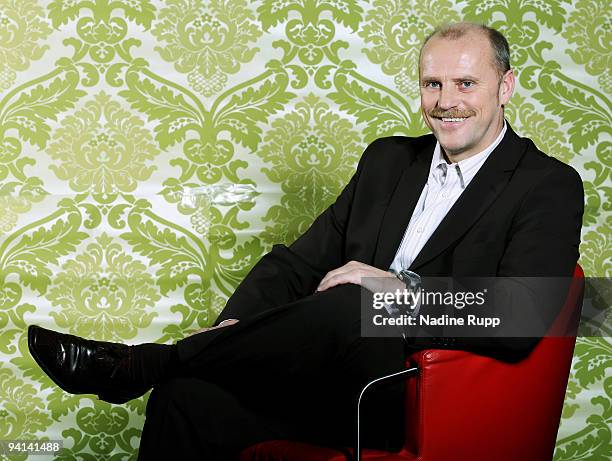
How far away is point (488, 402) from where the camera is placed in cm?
188

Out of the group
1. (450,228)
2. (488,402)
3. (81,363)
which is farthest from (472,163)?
(81,363)

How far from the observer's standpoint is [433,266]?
2174 millimetres

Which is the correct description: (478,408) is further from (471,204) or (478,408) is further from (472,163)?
(472,163)

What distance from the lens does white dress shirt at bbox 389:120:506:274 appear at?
7.47 ft

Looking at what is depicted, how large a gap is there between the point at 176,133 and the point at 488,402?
4.89 feet

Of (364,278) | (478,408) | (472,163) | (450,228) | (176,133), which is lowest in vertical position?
(478,408)

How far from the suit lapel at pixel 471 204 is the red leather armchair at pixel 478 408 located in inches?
11.8

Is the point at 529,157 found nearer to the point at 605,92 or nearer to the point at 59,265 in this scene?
the point at 605,92

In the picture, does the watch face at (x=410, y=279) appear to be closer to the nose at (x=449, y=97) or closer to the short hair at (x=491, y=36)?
the nose at (x=449, y=97)

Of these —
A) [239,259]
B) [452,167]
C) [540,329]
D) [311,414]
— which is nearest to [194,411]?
[311,414]

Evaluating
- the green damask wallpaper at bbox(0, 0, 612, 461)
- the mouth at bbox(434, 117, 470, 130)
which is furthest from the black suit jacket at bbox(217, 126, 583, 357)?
the green damask wallpaper at bbox(0, 0, 612, 461)

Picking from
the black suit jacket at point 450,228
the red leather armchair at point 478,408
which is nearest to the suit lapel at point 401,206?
the black suit jacket at point 450,228

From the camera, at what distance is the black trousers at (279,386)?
1.92m

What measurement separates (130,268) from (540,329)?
1.49m
